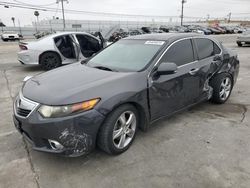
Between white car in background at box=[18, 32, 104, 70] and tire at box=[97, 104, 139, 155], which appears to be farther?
white car in background at box=[18, 32, 104, 70]

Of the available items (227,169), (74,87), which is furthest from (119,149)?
(227,169)

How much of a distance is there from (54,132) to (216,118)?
288 cm

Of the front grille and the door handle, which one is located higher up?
the door handle

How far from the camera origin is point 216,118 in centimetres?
409

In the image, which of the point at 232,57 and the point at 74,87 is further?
the point at 232,57

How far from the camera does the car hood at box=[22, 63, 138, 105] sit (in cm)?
256

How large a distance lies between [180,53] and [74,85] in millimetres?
1849

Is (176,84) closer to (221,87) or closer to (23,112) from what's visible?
(221,87)

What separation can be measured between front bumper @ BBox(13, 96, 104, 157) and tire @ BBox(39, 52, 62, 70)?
236 inches

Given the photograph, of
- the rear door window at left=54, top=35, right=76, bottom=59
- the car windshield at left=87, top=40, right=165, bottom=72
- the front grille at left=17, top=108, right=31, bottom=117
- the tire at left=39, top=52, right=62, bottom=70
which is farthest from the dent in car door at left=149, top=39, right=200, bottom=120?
the tire at left=39, top=52, right=62, bottom=70

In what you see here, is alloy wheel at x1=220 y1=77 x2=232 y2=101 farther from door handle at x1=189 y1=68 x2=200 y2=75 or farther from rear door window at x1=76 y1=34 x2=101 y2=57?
rear door window at x1=76 y1=34 x2=101 y2=57

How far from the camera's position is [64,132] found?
248 centimetres

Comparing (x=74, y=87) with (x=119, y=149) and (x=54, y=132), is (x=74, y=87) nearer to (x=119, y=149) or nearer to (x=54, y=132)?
(x=54, y=132)

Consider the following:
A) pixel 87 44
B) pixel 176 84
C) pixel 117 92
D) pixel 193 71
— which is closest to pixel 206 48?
pixel 193 71
